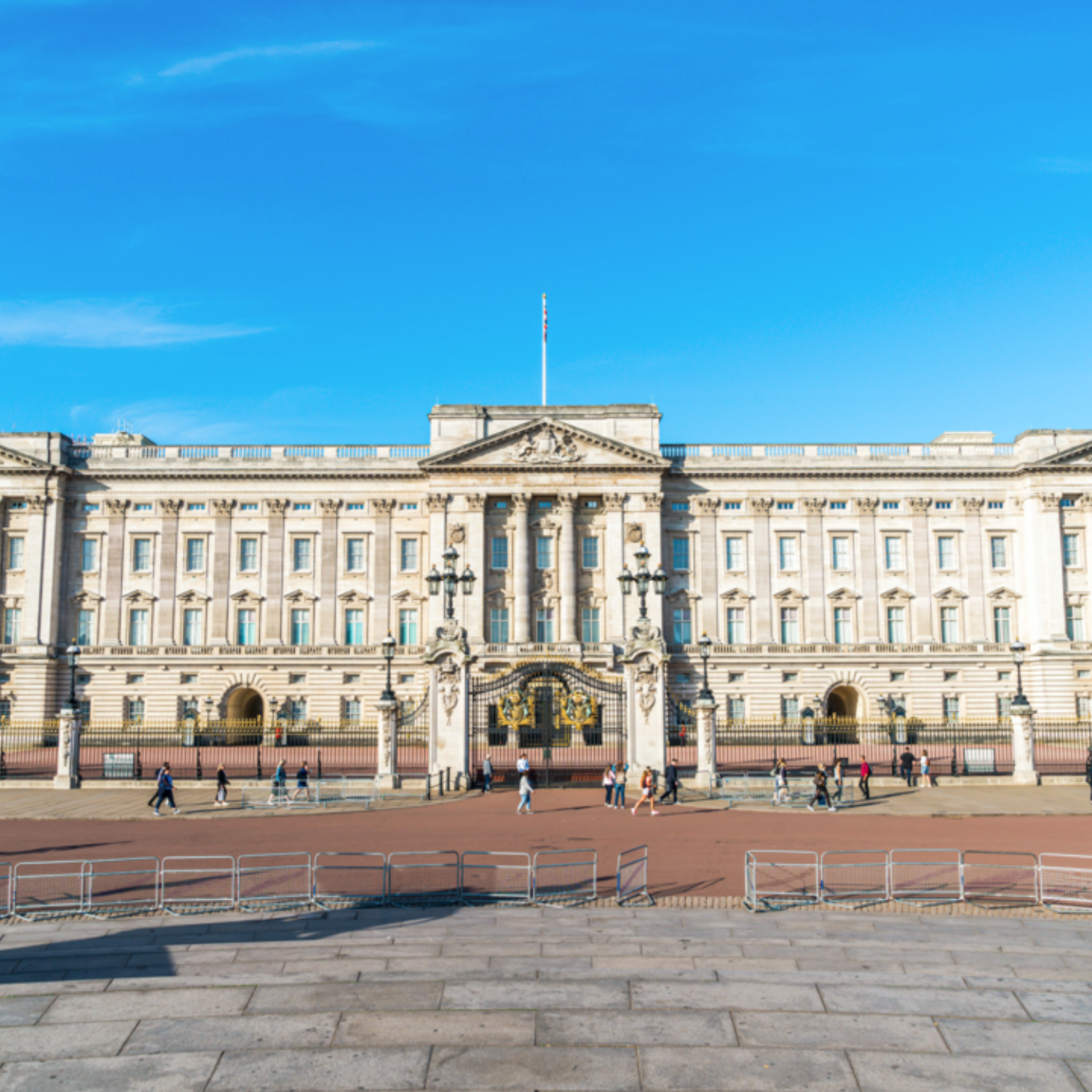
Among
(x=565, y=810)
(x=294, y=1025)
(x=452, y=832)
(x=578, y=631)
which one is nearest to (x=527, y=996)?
(x=294, y=1025)

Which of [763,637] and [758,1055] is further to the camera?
[763,637]

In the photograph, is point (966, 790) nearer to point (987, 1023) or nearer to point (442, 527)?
point (987, 1023)

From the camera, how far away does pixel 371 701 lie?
57625 mm

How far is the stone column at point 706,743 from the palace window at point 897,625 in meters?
29.6

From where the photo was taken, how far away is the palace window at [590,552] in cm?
5866

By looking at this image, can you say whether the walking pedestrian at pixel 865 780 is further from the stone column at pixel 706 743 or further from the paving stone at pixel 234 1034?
the paving stone at pixel 234 1034

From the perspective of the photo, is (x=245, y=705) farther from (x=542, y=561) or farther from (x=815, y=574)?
(x=815, y=574)

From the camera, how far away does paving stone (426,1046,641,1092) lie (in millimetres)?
9094

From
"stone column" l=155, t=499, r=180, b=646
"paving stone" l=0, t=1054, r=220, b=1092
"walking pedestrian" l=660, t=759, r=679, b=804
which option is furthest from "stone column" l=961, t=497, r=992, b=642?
"paving stone" l=0, t=1054, r=220, b=1092

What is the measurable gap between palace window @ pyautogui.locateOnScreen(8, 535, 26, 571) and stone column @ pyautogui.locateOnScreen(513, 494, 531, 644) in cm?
3027

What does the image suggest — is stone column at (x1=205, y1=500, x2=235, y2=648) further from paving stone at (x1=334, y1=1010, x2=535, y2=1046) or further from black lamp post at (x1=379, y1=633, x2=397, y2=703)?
paving stone at (x1=334, y1=1010, x2=535, y2=1046)

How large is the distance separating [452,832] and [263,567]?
1556 inches

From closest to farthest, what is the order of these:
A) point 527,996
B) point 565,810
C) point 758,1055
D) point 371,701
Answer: point 758,1055 < point 527,996 < point 565,810 < point 371,701

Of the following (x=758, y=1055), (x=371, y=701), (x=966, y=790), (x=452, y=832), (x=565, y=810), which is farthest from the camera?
(x=371, y=701)
